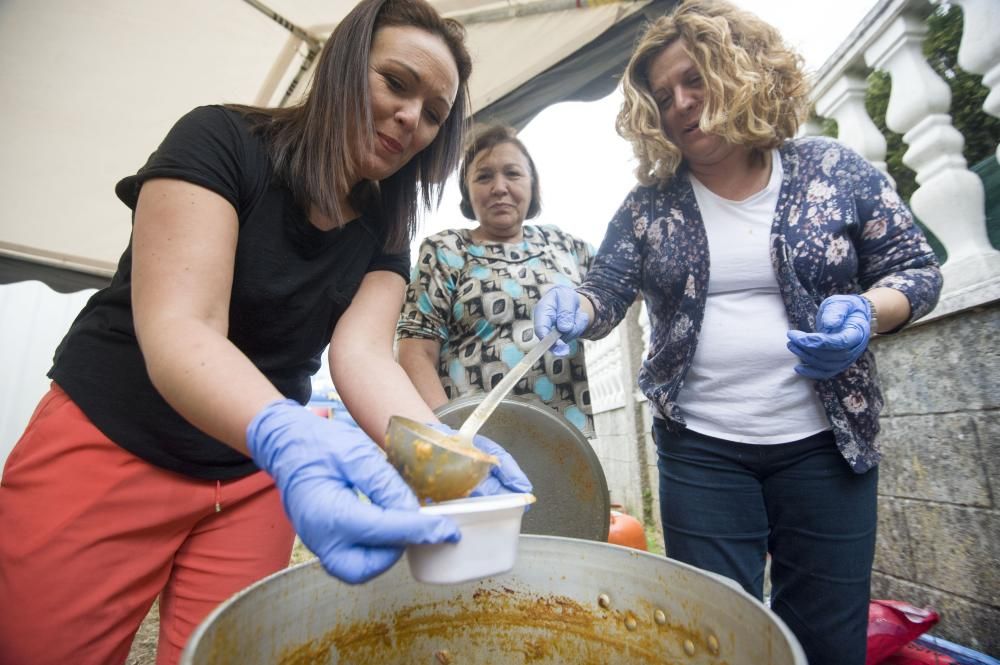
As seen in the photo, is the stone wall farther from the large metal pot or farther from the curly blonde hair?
the large metal pot

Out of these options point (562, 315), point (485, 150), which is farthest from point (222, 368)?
point (485, 150)

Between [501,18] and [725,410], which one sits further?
[501,18]

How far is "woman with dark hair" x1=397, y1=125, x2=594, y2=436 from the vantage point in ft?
6.26

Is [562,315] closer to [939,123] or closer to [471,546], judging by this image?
[471,546]

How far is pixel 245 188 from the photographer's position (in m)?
1.03

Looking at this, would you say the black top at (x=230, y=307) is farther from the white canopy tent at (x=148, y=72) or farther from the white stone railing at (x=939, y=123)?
the white stone railing at (x=939, y=123)

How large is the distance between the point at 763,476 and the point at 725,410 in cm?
18

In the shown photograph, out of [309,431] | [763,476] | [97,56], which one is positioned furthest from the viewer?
[97,56]

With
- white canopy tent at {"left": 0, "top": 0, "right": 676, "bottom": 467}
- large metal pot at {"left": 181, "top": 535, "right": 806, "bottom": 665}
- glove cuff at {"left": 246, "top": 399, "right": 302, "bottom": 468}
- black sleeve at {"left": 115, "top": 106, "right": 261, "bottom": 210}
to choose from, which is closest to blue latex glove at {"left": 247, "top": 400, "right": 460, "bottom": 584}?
glove cuff at {"left": 246, "top": 399, "right": 302, "bottom": 468}

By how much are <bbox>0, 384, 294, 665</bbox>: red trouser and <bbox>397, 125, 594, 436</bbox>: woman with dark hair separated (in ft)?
2.72

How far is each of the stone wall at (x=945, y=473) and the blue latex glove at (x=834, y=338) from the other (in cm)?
76

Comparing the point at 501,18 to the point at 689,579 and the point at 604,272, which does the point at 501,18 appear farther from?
the point at 689,579

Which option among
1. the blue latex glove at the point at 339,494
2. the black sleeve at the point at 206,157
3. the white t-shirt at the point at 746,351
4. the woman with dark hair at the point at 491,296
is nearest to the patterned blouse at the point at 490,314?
the woman with dark hair at the point at 491,296

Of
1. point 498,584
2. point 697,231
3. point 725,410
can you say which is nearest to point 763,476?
point 725,410
